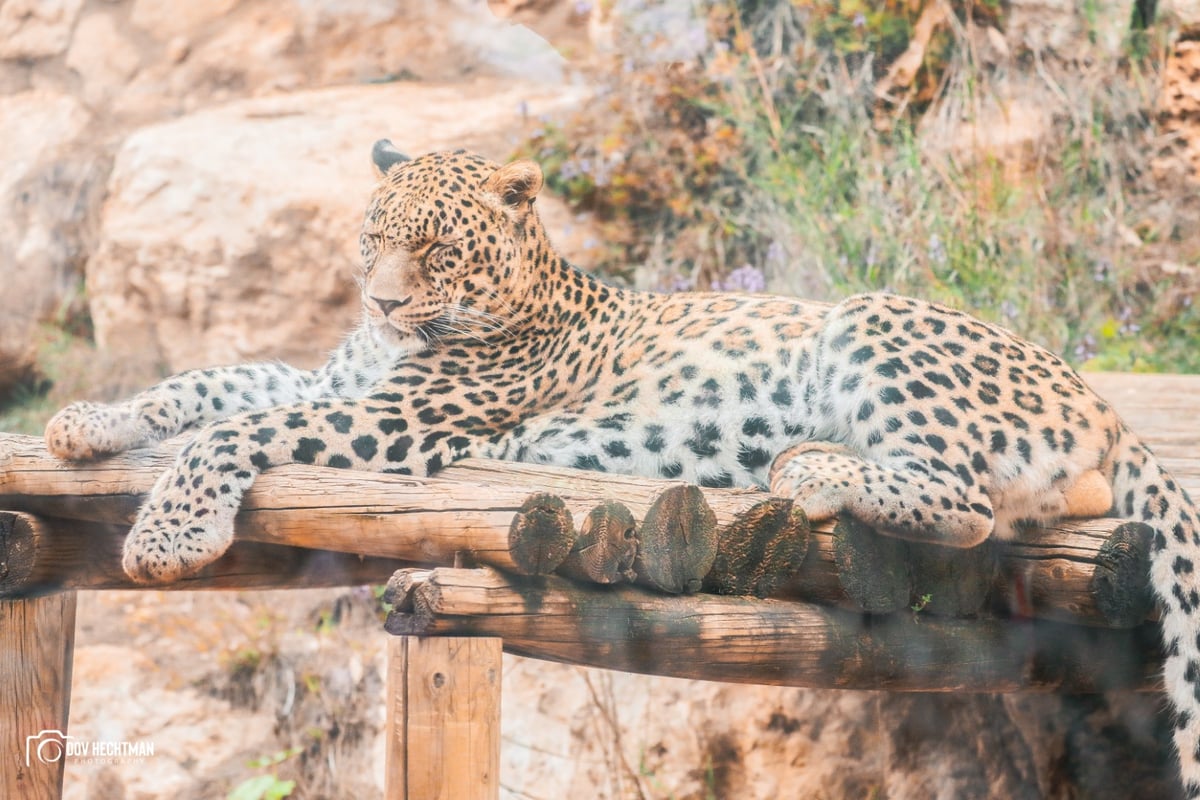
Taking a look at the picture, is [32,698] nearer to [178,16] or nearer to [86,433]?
[86,433]

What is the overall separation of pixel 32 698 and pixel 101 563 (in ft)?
1.56

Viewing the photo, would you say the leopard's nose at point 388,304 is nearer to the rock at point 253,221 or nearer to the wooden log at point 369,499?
the wooden log at point 369,499

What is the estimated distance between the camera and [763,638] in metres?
3.84

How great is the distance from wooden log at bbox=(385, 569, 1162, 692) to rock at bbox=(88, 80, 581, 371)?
5.43 metres

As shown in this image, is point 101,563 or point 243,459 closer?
point 243,459

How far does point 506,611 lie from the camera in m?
3.29

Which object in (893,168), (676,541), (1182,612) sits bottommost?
(1182,612)

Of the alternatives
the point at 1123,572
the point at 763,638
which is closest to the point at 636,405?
the point at 763,638

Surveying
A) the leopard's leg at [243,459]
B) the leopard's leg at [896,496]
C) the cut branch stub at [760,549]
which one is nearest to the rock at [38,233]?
the leopard's leg at [243,459]

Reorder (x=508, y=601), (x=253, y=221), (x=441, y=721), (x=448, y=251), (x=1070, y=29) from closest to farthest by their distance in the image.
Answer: (x=441, y=721), (x=508, y=601), (x=448, y=251), (x=253, y=221), (x=1070, y=29)

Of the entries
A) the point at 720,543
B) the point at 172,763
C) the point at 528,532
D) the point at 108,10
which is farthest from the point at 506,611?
the point at 108,10

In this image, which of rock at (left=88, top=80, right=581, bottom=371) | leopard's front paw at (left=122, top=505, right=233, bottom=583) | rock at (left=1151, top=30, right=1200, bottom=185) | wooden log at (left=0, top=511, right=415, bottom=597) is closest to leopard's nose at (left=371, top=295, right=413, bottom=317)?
wooden log at (left=0, top=511, right=415, bottom=597)

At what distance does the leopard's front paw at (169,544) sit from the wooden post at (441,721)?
0.92 metres

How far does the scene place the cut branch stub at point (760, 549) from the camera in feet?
12.1
